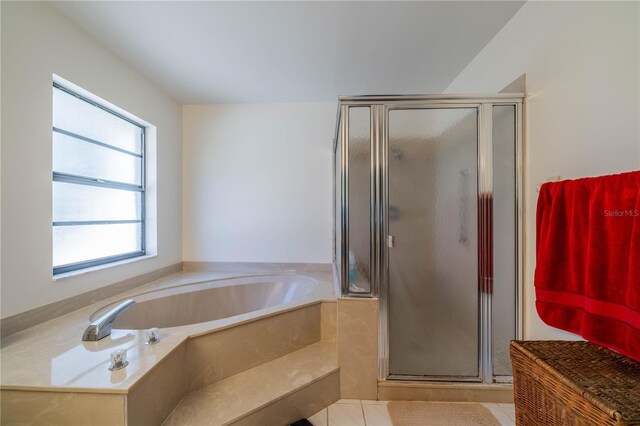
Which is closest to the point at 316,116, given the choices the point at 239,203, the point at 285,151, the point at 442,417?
the point at 285,151

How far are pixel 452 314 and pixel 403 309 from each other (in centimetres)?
30

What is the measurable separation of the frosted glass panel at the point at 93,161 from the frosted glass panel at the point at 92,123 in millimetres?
74

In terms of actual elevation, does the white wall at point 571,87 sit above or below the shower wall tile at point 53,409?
above

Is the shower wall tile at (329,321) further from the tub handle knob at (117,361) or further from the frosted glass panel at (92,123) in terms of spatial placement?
the frosted glass panel at (92,123)

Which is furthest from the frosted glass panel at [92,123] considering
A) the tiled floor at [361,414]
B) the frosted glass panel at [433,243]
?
the tiled floor at [361,414]

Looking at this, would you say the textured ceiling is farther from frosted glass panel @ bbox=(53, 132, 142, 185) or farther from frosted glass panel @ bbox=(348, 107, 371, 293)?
frosted glass panel @ bbox=(53, 132, 142, 185)

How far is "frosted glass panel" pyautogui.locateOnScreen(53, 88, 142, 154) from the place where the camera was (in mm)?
1510

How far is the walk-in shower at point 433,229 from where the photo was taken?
1.39m

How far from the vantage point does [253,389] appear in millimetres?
1209

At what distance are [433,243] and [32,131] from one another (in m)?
2.33

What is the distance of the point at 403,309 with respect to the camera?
57.2 inches

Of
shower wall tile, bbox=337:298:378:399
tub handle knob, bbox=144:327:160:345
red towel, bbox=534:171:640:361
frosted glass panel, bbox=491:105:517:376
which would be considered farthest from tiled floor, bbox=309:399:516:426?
tub handle knob, bbox=144:327:160:345

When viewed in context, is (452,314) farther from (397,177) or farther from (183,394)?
(183,394)

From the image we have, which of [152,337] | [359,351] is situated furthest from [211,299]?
[359,351]
